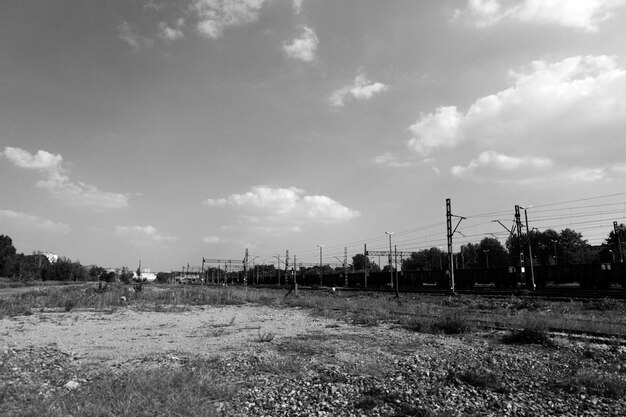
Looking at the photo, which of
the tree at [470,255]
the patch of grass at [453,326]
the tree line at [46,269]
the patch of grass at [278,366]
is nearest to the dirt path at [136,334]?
the patch of grass at [278,366]

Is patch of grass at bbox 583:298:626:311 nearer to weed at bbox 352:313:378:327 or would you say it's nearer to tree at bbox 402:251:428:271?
weed at bbox 352:313:378:327

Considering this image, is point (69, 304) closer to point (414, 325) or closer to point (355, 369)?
point (414, 325)

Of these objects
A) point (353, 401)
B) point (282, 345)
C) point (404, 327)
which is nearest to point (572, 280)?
point (404, 327)

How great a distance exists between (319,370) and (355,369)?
781 millimetres

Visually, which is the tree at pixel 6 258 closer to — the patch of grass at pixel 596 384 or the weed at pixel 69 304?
the weed at pixel 69 304

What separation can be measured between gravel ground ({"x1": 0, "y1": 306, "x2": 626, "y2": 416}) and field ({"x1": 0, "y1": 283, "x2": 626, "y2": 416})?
0.10 ft

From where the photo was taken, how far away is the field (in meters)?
6.88

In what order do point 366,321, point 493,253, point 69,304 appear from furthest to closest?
point 493,253 → point 69,304 → point 366,321

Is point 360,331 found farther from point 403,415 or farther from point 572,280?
point 572,280

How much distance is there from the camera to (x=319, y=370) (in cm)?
933

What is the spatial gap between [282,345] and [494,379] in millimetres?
6001

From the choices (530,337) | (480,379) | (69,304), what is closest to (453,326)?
(530,337)

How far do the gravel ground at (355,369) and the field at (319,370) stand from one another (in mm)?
32

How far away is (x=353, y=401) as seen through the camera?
7.36 meters
